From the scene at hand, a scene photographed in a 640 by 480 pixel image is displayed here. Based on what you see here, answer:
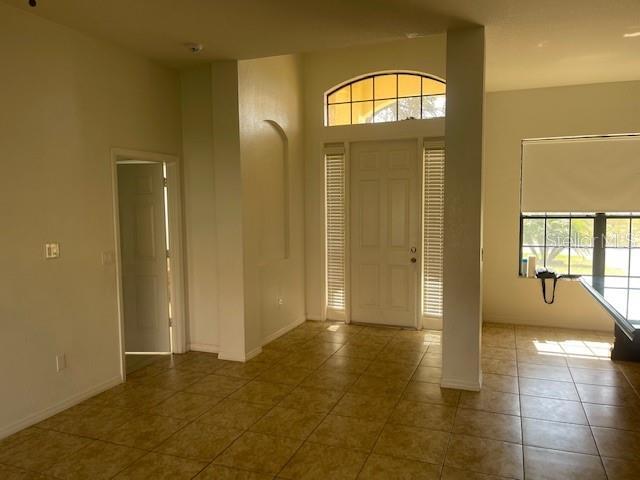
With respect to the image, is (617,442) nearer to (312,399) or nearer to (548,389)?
(548,389)

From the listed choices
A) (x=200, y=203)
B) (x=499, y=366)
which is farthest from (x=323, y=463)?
(x=200, y=203)

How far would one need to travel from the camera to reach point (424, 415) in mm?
3383

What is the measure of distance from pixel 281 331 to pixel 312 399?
1.80 meters

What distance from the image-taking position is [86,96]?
12.0 feet

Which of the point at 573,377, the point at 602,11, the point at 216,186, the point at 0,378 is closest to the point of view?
the point at 0,378

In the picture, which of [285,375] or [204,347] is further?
[204,347]

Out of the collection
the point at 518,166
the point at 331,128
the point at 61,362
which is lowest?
the point at 61,362

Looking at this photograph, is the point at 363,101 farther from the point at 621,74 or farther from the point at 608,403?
the point at 608,403

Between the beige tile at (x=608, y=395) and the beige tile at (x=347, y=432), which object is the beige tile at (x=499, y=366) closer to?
the beige tile at (x=608, y=395)

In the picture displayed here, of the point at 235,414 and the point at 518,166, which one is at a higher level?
the point at 518,166

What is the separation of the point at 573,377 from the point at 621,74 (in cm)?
314

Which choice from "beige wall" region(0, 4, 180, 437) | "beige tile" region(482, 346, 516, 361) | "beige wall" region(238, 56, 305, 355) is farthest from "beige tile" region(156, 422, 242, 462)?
"beige tile" region(482, 346, 516, 361)

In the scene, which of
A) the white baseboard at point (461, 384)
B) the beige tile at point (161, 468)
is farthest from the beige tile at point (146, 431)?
the white baseboard at point (461, 384)

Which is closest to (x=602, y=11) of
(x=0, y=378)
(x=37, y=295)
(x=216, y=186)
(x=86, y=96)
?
(x=216, y=186)
